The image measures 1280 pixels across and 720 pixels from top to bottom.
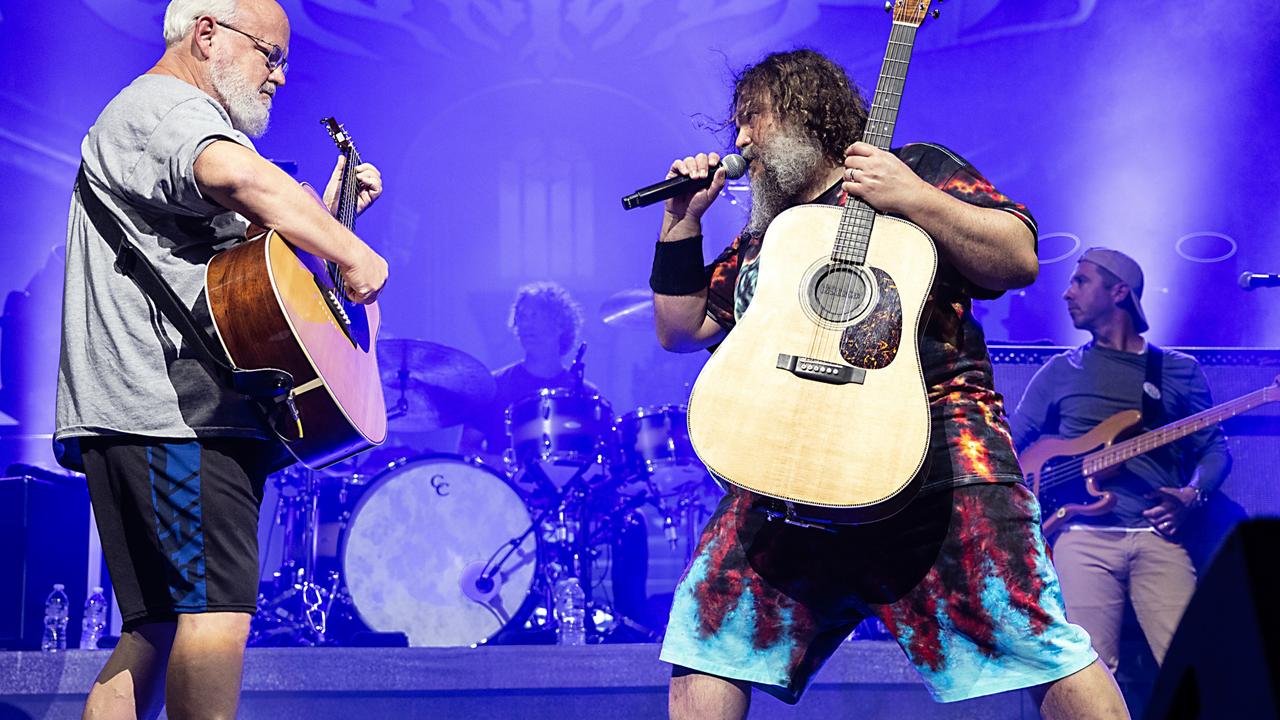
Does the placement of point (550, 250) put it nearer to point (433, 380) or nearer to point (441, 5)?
point (433, 380)

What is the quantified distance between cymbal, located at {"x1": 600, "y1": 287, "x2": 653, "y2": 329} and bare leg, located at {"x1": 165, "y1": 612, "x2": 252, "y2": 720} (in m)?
4.39

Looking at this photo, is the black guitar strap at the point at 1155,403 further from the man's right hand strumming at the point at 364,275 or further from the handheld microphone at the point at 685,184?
the man's right hand strumming at the point at 364,275

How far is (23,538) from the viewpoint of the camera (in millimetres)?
4789

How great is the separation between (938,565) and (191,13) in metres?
1.97

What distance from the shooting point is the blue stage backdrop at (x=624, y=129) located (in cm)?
583

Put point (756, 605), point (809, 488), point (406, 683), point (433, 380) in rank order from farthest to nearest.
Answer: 1. point (433, 380)
2. point (406, 683)
3. point (756, 605)
4. point (809, 488)

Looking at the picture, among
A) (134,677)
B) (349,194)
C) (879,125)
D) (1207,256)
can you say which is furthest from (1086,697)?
(1207,256)

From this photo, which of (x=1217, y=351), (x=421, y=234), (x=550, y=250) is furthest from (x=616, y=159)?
(x=1217, y=351)

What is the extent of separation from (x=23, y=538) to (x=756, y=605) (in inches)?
155

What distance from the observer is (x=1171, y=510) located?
477 cm

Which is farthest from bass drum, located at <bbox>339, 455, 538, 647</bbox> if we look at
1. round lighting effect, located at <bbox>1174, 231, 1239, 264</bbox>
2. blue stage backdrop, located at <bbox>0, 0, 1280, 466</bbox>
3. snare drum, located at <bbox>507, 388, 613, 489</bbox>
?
round lighting effect, located at <bbox>1174, 231, 1239, 264</bbox>

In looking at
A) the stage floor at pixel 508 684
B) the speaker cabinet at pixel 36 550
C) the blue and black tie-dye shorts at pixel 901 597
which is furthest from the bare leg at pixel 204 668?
the speaker cabinet at pixel 36 550

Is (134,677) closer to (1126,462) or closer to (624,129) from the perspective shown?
(1126,462)

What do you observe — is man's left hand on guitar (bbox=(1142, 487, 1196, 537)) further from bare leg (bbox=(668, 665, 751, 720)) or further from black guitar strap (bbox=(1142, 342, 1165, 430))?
bare leg (bbox=(668, 665, 751, 720))
